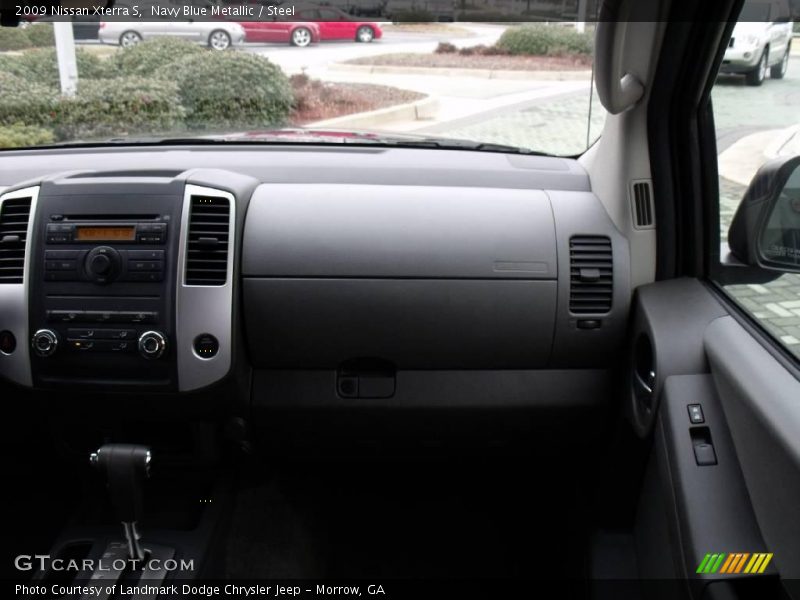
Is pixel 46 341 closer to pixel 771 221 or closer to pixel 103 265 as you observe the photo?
pixel 103 265

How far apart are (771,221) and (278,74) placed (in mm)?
1852

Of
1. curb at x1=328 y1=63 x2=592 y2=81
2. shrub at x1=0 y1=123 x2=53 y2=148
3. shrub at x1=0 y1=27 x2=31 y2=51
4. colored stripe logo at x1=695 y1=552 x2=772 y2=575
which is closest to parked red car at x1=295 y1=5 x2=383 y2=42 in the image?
curb at x1=328 y1=63 x2=592 y2=81

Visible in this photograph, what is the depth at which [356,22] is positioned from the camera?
9.24ft

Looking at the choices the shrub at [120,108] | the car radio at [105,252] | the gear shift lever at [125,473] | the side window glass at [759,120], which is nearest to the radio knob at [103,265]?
the car radio at [105,252]

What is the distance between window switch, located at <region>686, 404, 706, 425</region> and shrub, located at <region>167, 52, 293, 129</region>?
1881 mm

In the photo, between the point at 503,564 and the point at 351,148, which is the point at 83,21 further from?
the point at 503,564

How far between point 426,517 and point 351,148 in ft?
5.10

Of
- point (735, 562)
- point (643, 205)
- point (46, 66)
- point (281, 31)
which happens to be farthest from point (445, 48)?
point (735, 562)

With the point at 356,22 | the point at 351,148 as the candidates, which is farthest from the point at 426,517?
the point at 356,22

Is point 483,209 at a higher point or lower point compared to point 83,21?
lower

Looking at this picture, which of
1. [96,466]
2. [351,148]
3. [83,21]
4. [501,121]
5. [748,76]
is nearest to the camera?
[748,76]

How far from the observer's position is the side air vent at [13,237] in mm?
2408

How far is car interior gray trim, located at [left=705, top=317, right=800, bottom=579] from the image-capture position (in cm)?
155

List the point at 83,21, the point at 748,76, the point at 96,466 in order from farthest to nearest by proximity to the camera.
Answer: the point at 83,21 → the point at 96,466 → the point at 748,76
